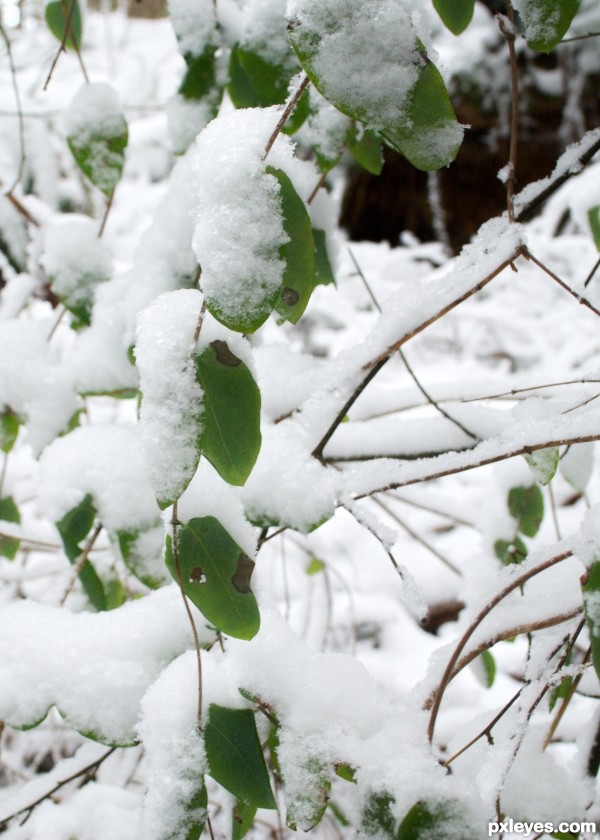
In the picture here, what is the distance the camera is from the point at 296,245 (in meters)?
0.35

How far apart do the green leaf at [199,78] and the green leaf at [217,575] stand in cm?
46

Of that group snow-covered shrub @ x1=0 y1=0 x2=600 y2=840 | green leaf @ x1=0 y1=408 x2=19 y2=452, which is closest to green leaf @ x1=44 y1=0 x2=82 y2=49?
snow-covered shrub @ x1=0 y1=0 x2=600 y2=840

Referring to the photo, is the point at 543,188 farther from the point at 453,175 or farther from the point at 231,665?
the point at 453,175

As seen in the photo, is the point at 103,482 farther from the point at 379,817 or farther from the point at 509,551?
the point at 509,551

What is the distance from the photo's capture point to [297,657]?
0.46 m

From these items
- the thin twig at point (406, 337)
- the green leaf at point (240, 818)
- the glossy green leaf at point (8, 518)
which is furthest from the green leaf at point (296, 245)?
the glossy green leaf at point (8, 518)

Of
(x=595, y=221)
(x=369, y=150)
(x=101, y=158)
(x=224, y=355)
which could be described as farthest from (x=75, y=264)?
(x=595, y=221)

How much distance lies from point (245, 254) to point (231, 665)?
0.97 ft

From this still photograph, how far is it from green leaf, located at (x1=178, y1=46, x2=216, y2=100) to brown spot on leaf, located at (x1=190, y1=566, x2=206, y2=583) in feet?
1.60

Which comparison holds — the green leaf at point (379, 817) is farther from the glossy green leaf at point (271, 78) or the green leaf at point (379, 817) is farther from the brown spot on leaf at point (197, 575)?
the glossy green leaf at point (271, 78)

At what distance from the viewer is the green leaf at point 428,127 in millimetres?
308

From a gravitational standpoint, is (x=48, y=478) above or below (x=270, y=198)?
below

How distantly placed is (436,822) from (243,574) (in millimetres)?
168

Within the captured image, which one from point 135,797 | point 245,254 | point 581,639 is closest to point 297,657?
point 245,254
